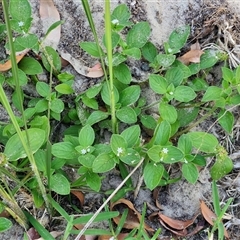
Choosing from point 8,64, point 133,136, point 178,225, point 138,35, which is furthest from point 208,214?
point 8,64

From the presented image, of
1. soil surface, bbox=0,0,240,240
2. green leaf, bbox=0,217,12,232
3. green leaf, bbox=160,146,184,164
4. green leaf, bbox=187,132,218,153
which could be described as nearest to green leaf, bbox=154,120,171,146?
green leaf, bbox=160,146,184,164

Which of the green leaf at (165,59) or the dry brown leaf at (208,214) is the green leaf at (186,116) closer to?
the green leaf at (165,59)

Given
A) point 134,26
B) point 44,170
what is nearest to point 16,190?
point 44,170

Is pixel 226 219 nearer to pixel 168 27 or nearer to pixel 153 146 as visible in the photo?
pixel 153 146

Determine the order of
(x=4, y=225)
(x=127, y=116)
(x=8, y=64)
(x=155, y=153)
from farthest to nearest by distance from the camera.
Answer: (x=8, y=64) → (x=127, y=116) → (x=155, y=153) → (x=4, y=225)

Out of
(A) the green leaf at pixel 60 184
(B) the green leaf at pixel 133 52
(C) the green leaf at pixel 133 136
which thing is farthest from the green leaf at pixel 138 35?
(A) the green leaf at pixel 60 184

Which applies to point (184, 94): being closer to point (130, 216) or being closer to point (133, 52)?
point (133, 52)
